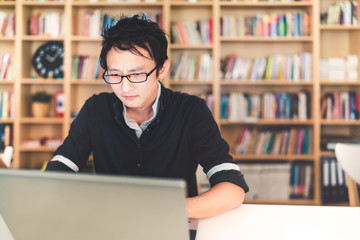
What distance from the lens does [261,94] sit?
12.3 feet

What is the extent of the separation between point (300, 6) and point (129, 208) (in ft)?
11.9

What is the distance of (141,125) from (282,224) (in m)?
0.65

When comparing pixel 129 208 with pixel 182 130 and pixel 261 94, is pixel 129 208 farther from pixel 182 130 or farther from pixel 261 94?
pixel 261 94

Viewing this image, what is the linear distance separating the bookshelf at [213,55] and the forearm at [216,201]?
2.44 metres

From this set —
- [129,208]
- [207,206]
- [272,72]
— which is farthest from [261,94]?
[129,208]

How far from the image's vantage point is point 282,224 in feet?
2.93

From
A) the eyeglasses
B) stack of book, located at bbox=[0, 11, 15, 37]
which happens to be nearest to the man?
the eyeglasses

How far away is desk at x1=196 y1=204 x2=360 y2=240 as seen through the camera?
824mm

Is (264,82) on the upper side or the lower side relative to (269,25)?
lower

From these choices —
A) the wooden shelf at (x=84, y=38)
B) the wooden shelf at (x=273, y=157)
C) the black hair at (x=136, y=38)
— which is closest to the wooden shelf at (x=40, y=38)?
the wooden shelf at (x=84, y=38)

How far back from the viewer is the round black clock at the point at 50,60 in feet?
12.0

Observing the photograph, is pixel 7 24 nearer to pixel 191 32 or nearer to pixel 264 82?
pixel 191 32

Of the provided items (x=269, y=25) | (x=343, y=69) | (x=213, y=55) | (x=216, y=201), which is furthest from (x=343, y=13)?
(x=216, y=201)

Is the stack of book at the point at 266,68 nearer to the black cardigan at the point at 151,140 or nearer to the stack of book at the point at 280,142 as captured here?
the stack of book at the point at 280,142
